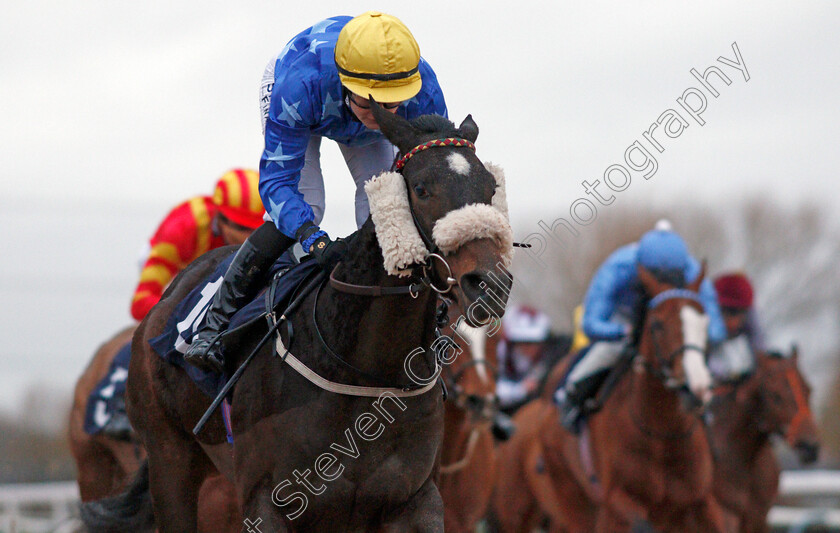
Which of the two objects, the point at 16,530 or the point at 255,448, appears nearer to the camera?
the point at 255,448

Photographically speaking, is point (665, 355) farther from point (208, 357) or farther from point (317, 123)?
point (208, 357)

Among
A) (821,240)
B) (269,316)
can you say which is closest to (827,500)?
(269,316)

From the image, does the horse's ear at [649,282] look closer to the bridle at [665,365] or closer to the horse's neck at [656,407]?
the bridle at [665,365]

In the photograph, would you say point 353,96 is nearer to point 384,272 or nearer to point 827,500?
point 384,272

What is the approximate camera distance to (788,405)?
32.7 ft

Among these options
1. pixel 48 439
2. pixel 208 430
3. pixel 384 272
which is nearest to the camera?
pixel 384 272

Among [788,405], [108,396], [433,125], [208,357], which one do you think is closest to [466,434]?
[108,396]

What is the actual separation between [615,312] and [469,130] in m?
6.17

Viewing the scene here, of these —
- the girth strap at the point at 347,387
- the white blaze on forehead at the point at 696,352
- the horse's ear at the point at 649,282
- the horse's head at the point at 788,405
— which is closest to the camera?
the girth strap at the point at 347,387

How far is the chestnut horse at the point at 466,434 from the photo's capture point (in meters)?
8.18

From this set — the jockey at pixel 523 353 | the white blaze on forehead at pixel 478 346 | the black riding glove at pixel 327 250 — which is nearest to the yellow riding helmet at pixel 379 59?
the black riding glove at pixel 327 250

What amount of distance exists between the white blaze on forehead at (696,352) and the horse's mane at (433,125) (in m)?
4.62

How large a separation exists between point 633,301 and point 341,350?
5.86m

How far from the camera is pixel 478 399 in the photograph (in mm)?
8180
